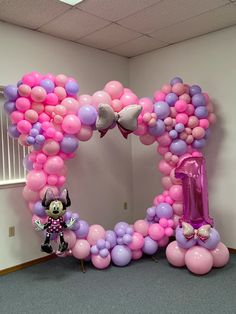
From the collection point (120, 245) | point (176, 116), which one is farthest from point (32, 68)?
point (120, 245)

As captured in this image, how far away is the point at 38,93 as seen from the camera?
9.75ft

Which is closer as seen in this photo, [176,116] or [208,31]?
[176,116]

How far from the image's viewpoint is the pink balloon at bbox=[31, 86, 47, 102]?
9.75 feet

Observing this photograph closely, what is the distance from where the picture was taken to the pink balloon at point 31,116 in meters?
2.98

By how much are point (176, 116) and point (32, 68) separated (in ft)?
5.60

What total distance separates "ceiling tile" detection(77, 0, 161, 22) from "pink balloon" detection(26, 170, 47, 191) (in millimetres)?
1642

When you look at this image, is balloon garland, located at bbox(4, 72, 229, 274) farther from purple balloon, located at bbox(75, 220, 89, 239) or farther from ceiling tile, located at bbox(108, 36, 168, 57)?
ceiling tile, located at bbox(108, 36, 168, 57)

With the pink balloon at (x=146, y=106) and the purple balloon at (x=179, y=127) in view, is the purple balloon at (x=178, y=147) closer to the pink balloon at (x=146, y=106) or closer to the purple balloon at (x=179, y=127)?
the purple balloon at (x=179, y=127)

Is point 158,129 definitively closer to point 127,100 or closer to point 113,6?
point 127,100

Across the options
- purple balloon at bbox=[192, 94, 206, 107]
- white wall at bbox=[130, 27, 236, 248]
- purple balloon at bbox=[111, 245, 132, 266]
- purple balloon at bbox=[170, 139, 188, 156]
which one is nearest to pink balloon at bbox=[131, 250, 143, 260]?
purple balloon at bbox=[111, 245, 132, 266]

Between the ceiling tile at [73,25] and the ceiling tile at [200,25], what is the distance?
2.52 ft

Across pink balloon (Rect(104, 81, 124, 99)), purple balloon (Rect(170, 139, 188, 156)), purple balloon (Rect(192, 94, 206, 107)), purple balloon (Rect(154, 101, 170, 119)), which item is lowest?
purple balloon (Rect(170, 139, 188, 156))

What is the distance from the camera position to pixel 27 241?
3580mm

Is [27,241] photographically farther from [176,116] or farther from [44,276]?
[176,116]
